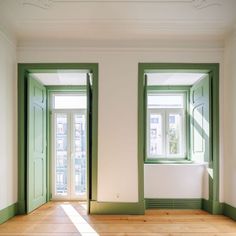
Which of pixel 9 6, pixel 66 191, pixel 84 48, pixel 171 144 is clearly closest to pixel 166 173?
pixel 171 144

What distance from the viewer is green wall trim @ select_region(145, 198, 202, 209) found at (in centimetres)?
477

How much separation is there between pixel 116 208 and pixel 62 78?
283 cm

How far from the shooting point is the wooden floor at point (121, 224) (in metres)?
3.50

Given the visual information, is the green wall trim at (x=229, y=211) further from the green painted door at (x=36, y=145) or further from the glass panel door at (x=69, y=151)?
the green painted door at (x=36, y=145)

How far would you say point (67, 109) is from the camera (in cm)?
579

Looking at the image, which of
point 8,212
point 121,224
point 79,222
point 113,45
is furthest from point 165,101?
point 8,212

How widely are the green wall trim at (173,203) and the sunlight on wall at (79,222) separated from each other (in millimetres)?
1368

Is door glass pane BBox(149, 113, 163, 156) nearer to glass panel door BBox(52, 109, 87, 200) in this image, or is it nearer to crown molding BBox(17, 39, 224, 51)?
glass panel door BBox(52, 109, 87, 200)

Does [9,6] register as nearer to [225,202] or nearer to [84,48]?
[84,48]

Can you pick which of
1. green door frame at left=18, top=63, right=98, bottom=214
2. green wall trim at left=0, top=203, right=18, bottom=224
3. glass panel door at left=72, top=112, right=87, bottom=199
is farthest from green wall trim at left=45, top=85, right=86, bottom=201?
green wall trim at left=0, top=203, right=18, bottom=224

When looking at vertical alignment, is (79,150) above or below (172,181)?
above

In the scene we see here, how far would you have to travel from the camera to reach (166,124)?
5699 mm

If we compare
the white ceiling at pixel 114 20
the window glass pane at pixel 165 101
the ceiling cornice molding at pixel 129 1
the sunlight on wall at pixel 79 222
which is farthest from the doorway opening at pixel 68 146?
the ceiling cornice molding at pixel 129 1

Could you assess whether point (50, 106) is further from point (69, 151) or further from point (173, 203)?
point (173, 203)
